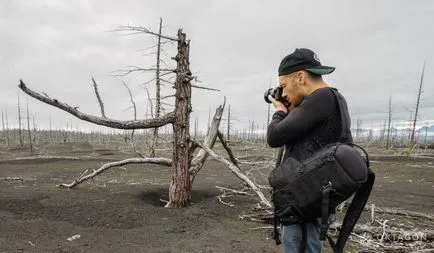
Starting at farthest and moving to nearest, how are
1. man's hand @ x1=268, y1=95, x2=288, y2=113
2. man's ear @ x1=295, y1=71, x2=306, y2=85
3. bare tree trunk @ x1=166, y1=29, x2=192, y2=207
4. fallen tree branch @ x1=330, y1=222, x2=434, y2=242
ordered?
bare tree trunk @ x1=166, y1=29, x2=192, y2=207 → fallen tree branch @ x1=330, y1=222, x2=434, y2=242 → man's hand @ x1=268, y1=95, x2=288, y2=113 → man's ear @ x1=295, y1=71, x2=306, y2=85

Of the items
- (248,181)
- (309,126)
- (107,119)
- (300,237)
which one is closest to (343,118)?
(309,126)

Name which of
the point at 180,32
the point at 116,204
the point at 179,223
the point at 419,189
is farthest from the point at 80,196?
the point at 419,189

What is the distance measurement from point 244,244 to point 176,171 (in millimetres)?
3120

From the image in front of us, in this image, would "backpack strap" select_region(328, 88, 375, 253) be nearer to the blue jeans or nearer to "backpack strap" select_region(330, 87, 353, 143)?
"backpack strap" select_region(330, 87, 353, 143)

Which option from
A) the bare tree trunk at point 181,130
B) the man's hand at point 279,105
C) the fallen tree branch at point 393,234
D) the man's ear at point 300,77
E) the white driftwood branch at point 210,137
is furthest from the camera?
the white driftwood branch at point 210,137

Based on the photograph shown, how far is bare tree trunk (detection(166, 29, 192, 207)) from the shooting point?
8094 mm

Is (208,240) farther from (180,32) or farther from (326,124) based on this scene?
(180,32)

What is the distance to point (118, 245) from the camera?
5.62 m

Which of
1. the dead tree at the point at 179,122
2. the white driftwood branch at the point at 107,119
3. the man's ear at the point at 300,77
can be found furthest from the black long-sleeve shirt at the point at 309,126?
the white driftwood branch at the point at 107,119

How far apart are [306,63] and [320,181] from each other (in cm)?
89

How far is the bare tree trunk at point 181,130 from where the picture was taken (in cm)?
809

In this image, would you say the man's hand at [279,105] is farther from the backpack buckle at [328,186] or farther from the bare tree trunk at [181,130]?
the bare tree trunk at [181,130]

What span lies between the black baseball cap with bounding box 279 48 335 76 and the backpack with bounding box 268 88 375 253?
0.17 metres

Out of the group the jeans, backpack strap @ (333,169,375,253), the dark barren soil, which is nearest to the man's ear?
backpack strap @ (333,169,375,253)
